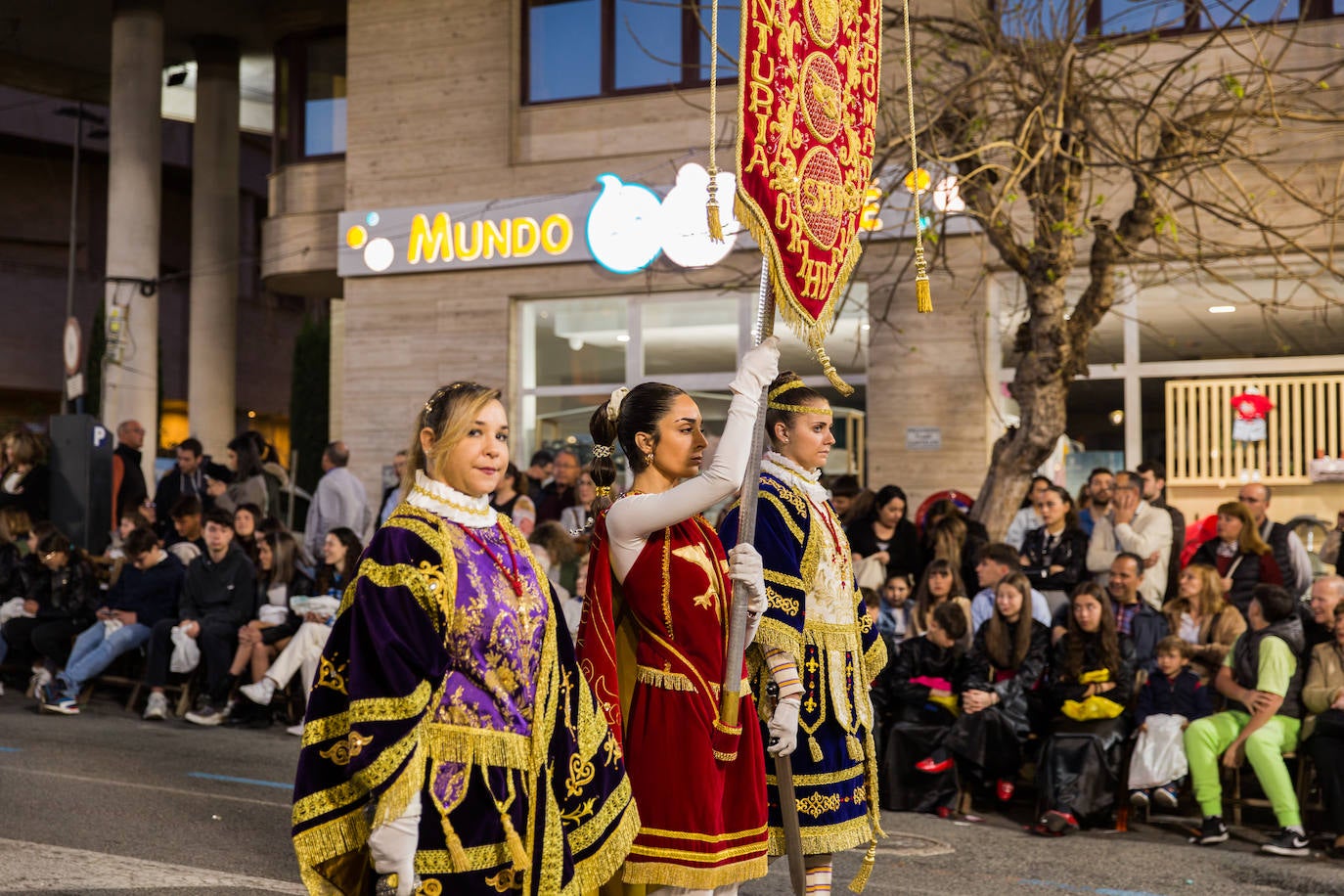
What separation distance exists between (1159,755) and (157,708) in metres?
7.26

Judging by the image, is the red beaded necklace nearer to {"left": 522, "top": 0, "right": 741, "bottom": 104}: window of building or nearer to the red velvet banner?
the red velvet banner

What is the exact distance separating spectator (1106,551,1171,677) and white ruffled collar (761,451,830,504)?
4.31 m

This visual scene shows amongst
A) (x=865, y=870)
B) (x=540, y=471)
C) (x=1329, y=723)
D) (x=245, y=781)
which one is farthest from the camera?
(x=540, y=471)

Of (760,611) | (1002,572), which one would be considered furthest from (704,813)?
(1002,572)

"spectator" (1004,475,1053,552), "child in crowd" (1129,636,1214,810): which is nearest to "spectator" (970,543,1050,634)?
Result: "child in crowd" (1129,636,1214,810)

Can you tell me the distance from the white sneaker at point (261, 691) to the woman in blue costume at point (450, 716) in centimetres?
768

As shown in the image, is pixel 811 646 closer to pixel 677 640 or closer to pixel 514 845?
pixel 677 640

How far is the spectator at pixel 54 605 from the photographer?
12.3m

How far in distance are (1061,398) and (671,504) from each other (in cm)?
750

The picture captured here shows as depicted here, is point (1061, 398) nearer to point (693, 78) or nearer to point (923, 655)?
point (923, 655)

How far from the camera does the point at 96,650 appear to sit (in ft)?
38.9

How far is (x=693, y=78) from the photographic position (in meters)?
15.8

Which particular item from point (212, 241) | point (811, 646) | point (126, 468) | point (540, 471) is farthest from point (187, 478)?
point (811, 646)

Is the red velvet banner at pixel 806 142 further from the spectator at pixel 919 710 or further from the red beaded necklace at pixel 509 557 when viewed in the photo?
the spectator at pixel 919 710
